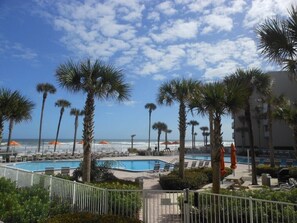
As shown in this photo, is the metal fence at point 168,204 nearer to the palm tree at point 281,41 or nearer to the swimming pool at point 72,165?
the palm tree at point 281,41

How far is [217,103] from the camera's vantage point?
8.85 meters

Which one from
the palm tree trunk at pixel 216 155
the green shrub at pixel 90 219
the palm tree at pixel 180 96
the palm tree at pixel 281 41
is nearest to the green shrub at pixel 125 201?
the green shrub at pixel 90 219

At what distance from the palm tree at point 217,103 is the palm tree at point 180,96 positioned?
248 inches

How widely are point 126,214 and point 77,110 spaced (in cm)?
4630

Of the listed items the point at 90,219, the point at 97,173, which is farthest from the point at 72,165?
the point at 90,219

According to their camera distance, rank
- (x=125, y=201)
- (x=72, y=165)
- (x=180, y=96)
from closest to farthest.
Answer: (x=125, y=201)
(x=180, y=96)
(x=72, y=165)

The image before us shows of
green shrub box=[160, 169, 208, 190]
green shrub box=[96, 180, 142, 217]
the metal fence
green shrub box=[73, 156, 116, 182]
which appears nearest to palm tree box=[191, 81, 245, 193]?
the metal fence

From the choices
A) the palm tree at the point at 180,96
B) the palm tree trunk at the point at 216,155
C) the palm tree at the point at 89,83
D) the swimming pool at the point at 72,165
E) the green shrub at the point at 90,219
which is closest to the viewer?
the green shrub at the point at 90,219

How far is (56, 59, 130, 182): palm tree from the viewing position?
12.0 metres

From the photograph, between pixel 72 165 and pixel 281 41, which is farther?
pixel 72 165

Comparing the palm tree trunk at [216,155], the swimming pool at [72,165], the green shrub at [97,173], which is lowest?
A: the swimming pool at [72,165]

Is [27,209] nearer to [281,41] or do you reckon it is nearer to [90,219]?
[90,219]

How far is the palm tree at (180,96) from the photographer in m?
15.6

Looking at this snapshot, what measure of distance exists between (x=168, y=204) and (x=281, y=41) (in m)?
5.06
